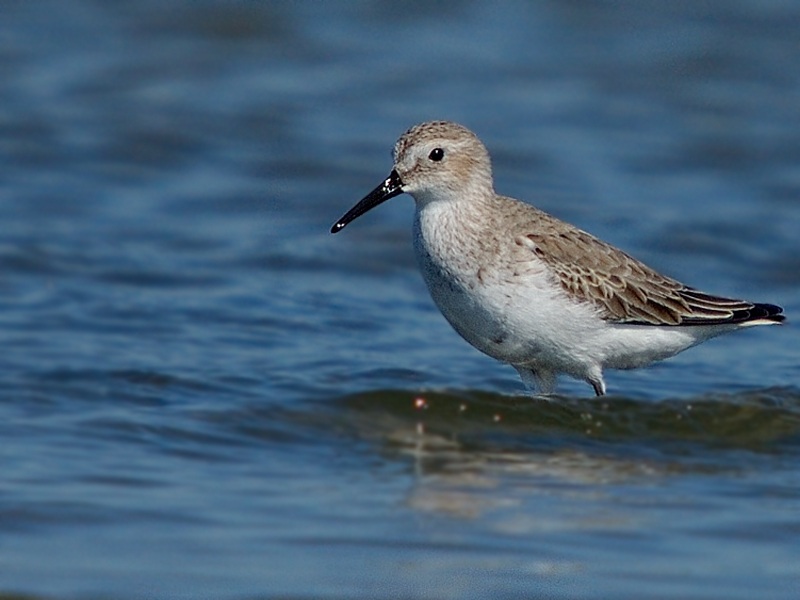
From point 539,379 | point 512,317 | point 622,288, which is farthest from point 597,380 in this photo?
point 512,317

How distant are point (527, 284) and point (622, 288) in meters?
0.67

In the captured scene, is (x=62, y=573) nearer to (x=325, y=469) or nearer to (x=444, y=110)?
(x=325, y=469)

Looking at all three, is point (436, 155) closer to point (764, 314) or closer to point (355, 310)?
point (764, 314)

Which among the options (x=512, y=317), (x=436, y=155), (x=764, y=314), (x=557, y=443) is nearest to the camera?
(x=512, y=317)

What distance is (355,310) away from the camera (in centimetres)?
956

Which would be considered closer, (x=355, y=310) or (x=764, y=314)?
(x=764, y=314)

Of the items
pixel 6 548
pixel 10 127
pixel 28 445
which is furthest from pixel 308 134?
pixel 6 548

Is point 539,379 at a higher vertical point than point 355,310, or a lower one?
lower

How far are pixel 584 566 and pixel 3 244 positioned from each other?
236 inches

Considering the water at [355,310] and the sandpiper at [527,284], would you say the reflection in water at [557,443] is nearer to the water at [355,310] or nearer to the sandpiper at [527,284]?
the water at [355,310]

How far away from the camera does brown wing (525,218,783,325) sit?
7230mm

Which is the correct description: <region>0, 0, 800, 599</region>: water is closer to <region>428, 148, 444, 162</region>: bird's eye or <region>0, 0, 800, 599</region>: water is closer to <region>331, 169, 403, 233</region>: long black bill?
<region>331, 169, 403, 233</region>: long black bill

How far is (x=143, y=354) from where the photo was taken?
845 cm

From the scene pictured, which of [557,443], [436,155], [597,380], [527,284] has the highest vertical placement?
[436,155]
